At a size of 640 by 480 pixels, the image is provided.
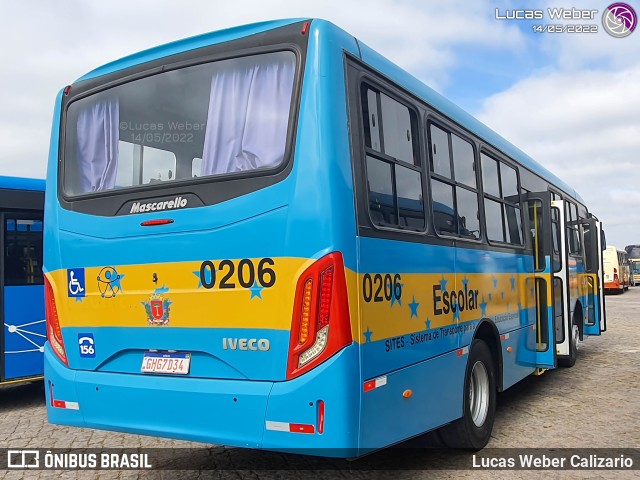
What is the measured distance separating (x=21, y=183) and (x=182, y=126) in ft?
15.5

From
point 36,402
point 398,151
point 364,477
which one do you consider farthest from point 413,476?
point 36,402

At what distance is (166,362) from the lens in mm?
4395

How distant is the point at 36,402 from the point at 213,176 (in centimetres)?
611

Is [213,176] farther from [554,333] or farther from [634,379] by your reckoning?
[634,379]

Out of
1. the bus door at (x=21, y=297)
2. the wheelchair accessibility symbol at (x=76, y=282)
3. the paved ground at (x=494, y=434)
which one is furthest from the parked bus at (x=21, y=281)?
the wheelchair accessibility symbol at (x=76, y=282)

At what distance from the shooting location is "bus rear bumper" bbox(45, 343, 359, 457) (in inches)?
149

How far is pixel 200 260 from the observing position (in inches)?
168

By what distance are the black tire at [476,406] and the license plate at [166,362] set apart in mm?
2456

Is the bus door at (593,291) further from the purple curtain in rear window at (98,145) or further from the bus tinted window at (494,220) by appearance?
the purple curtain in rear window at (98,145)

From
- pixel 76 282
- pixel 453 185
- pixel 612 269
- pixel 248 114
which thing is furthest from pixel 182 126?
pixel 612 269

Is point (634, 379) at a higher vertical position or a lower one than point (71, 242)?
lower

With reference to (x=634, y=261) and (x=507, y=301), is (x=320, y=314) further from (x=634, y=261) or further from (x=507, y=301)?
(x=634, y=261)

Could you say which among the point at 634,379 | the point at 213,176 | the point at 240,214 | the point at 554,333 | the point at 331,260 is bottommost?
the point at 634,379

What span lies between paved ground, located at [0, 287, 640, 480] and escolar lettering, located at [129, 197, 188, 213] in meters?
2.25
